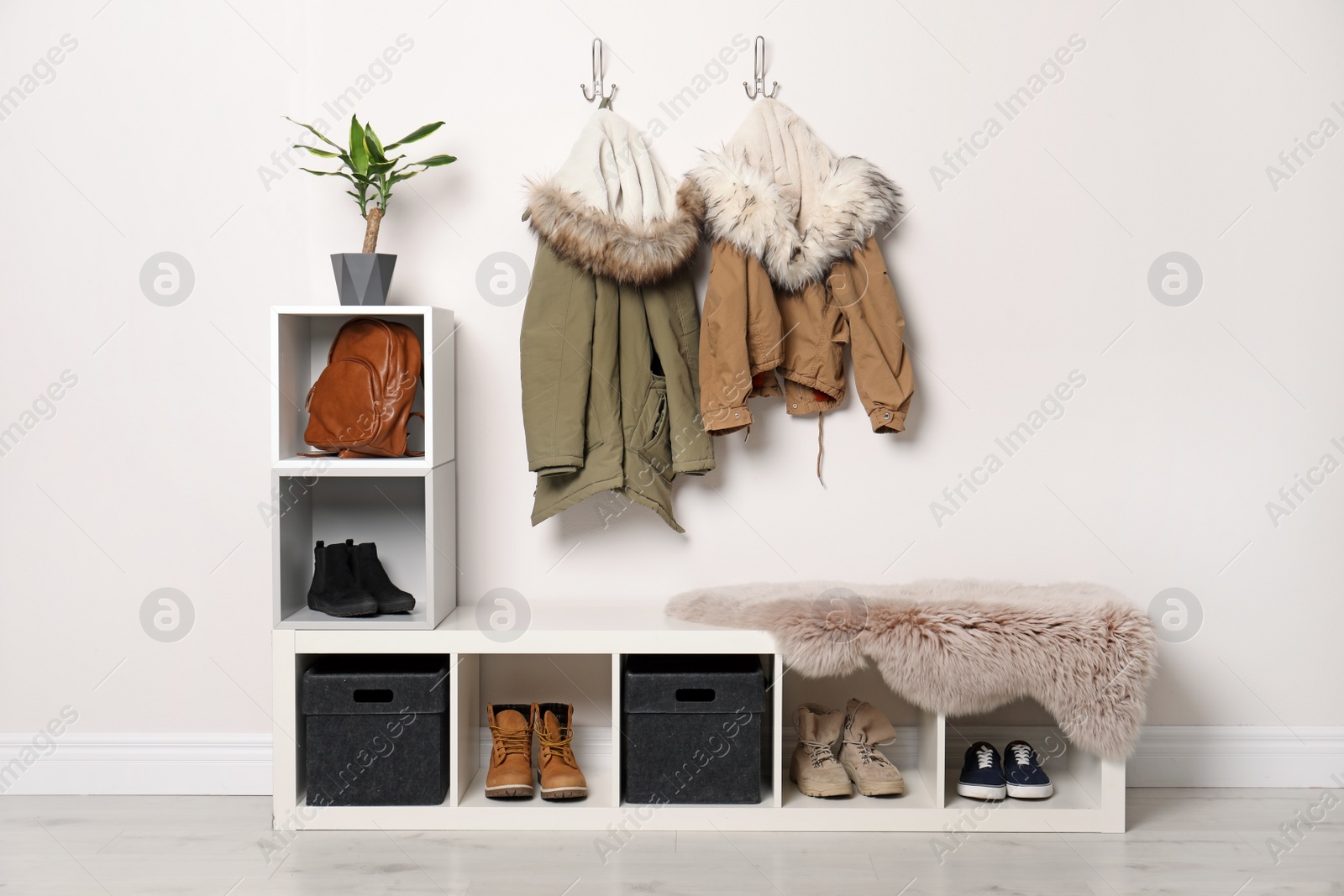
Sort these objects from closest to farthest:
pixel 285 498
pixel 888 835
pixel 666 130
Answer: pixel 888 835 → pixel 285 498 → pixel 666 130

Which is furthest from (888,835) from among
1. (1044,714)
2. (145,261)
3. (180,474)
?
(145,261)

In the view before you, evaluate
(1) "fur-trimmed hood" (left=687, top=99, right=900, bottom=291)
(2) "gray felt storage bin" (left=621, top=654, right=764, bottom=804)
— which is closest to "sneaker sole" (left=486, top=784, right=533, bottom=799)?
(2) "gray felt storage bin" (left=621, top=654, right=764, bottom=804)

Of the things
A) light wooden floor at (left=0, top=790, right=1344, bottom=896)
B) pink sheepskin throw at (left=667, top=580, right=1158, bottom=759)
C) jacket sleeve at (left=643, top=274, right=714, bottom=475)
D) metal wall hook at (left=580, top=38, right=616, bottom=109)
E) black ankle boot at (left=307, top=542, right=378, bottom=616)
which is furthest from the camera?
metal wall hook at (left=580, top=38, right=616, bottom=109)

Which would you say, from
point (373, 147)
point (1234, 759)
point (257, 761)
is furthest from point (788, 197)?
point (257, 761)

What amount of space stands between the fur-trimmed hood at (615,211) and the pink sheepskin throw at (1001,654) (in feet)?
2.86

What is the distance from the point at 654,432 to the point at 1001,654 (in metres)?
0.93

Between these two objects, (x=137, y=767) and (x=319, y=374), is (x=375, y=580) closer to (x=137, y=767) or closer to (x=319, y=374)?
(x=319, y=374)

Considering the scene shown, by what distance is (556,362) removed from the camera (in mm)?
2254

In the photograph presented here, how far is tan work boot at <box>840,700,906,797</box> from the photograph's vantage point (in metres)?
2.17

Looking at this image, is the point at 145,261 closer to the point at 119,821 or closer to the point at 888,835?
the point at 119,821

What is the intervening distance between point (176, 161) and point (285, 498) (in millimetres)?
919

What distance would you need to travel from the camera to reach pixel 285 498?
2250mm

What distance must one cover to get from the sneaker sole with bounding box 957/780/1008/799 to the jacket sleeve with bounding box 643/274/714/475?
94 cm

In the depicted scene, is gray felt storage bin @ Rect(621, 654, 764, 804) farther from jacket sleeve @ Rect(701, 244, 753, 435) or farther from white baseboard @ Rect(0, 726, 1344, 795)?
jacket sleeve @ Rect(701, 244, 753, 435)
